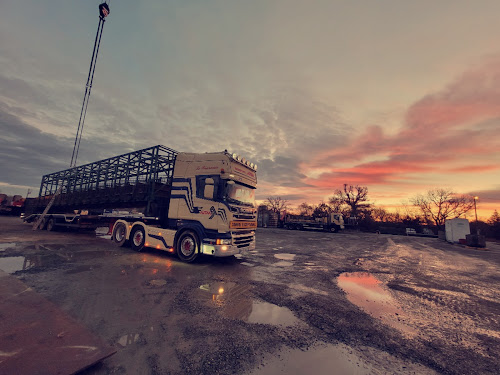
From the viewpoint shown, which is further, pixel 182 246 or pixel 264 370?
pixel 182 246

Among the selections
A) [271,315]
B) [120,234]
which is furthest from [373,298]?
[120,234]

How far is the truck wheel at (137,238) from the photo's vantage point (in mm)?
9427

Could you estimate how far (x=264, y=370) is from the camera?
257 cm

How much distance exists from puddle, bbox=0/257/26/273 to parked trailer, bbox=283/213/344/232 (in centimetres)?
3142

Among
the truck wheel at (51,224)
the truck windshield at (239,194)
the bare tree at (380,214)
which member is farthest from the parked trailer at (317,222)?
the bare tree at (380,214)

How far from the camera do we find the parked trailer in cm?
3147

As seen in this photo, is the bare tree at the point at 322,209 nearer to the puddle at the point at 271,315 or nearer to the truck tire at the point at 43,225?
the truck tire at the point at 43,225

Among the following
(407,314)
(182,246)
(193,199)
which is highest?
(193,199)

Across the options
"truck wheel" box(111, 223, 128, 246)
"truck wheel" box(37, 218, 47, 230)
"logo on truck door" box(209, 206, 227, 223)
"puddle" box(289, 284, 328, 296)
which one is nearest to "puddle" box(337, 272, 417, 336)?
"puddle" box(289, 284, 328, 296)

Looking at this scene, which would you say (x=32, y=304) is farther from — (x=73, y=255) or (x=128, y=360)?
(x=73, y=255)

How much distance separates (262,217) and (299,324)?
121ft

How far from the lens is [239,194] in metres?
8.23

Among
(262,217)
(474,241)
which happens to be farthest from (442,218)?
(262,217)

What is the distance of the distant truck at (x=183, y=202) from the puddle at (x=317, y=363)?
467 cm
